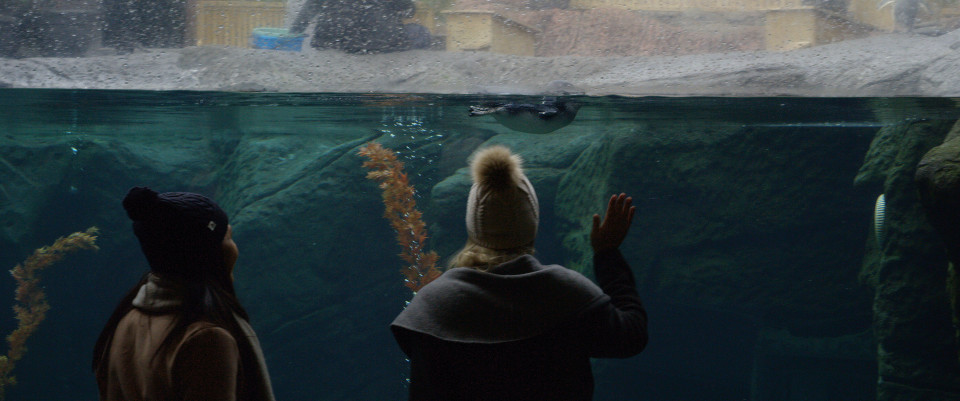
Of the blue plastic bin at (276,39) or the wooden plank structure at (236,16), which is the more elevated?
the wooden plank structure at (236,16)

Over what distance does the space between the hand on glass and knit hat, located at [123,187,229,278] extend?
157cm

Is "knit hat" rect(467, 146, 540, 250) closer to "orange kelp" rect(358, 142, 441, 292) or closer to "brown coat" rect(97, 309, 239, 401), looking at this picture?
"brown coat" rect(97, 309, 239, 401)

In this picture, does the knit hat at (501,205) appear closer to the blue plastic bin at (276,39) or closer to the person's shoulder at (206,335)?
the person's shoulder at (206,335)

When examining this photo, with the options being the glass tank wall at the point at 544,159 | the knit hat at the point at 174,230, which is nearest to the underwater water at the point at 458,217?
the glass tank wall at the point at 544,159

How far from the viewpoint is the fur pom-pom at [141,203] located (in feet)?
7.42

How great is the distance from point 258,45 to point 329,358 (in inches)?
430

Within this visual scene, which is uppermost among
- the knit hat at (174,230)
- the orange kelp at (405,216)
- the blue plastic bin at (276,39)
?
the blue plastic bin at (276,39)

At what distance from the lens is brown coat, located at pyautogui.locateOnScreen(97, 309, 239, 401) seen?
2.19m

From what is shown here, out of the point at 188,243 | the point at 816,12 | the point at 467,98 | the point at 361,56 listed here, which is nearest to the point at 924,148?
the point at 816,12

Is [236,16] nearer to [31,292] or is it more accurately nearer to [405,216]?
[405,216]

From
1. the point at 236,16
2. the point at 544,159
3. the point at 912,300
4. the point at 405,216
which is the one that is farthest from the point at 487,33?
the point at 544,159

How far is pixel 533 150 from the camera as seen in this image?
1457cm

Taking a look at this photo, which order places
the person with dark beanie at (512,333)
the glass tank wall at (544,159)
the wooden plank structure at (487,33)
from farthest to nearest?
the glass tank wall at (544,159) → the wooden plank structure at (487,33) → the person with dark beanie at (512,333)

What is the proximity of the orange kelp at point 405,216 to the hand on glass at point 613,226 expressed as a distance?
6.97 meters
